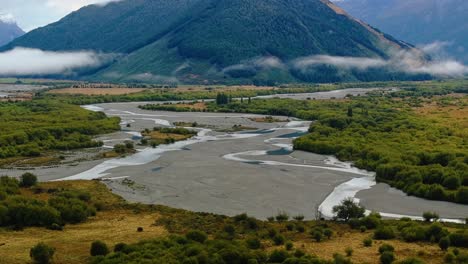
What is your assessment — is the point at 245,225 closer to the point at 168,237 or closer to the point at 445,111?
the point at 168,237

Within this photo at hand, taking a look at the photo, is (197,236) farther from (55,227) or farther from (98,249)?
(55,227)

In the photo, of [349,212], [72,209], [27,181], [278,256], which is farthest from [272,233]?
[27,181]

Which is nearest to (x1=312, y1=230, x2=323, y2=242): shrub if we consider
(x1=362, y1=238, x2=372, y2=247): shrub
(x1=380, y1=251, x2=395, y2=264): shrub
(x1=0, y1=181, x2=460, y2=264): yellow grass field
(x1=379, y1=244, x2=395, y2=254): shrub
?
(x1=0, y1=181, x2=460, y2=264): yellow grass field

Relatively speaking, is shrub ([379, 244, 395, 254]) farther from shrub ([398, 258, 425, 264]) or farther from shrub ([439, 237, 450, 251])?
shrub ([439, 237, 450, 251])

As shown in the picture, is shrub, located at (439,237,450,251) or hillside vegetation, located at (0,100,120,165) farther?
hillside vegetation, located at (0,100,120,165)

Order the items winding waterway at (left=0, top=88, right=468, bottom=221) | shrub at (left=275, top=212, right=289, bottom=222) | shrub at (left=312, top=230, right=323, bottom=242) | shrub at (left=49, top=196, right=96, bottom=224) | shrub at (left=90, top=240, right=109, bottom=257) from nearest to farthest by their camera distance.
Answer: shrub at (left=90, top=240, right=109, bottom=257) → shrub at (left=312, top=230, right=323, bottom=242) → shrub at (left=49, top=196, right=96, bottom=224) → shrub at (left=275, top=212, right=289, bottom=222) → winding waterway at (left=0, top=88, right=468, bottom=221)
